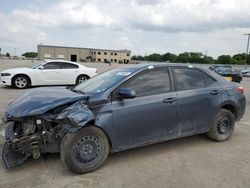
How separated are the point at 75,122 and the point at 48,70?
9582 millimetres

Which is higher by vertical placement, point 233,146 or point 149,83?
point 149,83

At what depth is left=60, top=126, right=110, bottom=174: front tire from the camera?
3439 mm

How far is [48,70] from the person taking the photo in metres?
12.3

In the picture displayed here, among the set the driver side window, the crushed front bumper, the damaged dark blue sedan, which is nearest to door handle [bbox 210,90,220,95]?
the damaged dark blue sedan

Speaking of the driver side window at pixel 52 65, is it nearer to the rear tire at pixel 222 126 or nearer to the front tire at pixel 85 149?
the rear tire at pixel 222 126

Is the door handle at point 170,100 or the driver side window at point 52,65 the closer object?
the door handle at point 170,100

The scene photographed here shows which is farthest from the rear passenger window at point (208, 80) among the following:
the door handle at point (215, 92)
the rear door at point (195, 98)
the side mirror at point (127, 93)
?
the side mirror at point (127, 93)

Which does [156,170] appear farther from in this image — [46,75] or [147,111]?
[46,75]

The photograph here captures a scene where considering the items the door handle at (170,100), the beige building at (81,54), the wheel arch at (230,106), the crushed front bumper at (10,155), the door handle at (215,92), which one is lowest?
the crushed front bumper at (10,155)

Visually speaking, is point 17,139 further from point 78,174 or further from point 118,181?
point 118,181

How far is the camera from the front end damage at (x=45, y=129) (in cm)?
338

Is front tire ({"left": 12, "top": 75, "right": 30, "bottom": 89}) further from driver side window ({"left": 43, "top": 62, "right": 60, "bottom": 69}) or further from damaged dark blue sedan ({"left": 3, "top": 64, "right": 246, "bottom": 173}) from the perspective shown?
damaged dark blue sedan ({"left": 3, "top": 64, "right": 246, "bottom": 173})

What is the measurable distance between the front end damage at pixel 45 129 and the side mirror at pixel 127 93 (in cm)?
55

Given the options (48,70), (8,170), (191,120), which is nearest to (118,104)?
(191,120)
